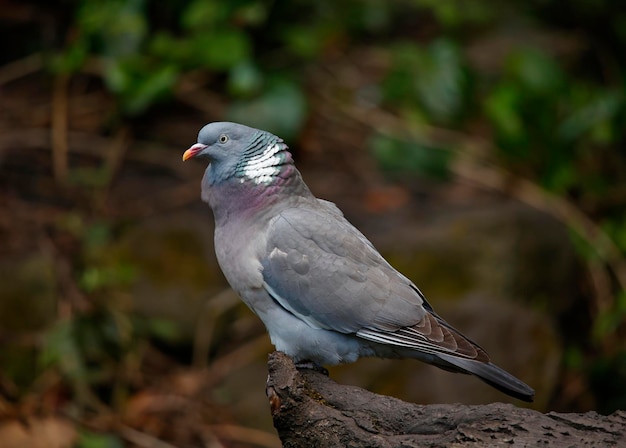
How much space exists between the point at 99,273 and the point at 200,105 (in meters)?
1.92

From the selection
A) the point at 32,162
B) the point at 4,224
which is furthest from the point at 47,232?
the point at 32,162

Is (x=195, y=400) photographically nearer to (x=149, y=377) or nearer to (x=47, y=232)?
(x=149, y=377)

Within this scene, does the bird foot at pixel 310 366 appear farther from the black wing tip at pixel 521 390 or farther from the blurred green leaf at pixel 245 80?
the blurred green leaf at pixel 245 80

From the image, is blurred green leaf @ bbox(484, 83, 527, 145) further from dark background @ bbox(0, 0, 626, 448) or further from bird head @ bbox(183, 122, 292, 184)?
bird head @ bbox(183, 122, 292, 184)

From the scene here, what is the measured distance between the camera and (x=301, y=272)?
347 cm

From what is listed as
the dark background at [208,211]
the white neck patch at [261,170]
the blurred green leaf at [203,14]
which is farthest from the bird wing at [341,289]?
the blurred green leaf at [203,14]

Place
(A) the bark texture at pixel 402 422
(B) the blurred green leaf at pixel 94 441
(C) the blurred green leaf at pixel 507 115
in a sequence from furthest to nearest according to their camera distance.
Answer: (C) the blurred green leaf at pixel 507 115
(B) the blurred green leaf at pixel 94 441
(A) the bark texture at pixel 402 422

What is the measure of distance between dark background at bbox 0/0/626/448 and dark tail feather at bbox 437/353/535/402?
2.21 meters

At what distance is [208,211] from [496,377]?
11.7 ft

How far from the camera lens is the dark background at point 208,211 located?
226 inches

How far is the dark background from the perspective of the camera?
575cm

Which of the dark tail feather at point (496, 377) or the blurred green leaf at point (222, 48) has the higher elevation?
the blurred green leaf at point (222, 48)

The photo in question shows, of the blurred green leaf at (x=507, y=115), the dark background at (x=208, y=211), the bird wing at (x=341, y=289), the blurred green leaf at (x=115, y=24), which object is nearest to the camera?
the bird wing at (x=341, y=289)

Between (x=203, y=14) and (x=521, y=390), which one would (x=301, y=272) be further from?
(x=203, y=14)
